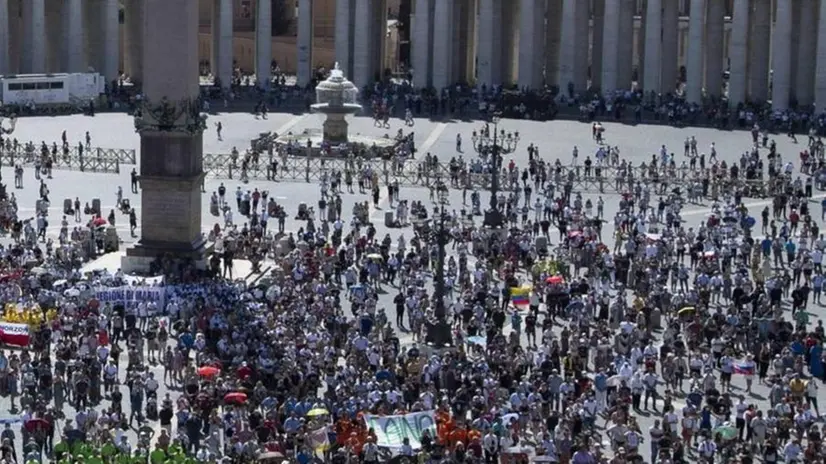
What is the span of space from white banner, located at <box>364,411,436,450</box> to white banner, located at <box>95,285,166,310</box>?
15977 millimetres

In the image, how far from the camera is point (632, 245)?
239ft

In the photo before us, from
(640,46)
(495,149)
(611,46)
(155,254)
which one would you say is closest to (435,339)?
(155,254)

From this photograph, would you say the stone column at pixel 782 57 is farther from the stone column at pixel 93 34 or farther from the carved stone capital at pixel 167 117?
the carved stone capital at pixel 167 117

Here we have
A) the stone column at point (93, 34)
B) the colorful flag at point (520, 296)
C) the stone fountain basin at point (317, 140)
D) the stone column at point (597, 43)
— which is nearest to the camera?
the colorful flag at point (520, 296)

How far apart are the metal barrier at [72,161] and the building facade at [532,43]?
29.8 metres

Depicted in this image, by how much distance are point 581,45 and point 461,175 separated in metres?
37.5

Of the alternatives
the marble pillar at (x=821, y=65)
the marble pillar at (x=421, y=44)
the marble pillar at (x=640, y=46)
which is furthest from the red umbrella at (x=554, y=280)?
the marble pillar at (x=421, y=44)

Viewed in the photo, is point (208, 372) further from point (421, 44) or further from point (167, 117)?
point (421, 44)

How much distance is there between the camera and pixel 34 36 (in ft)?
413

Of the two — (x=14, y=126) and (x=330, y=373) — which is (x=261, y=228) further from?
(x=14, y=126)

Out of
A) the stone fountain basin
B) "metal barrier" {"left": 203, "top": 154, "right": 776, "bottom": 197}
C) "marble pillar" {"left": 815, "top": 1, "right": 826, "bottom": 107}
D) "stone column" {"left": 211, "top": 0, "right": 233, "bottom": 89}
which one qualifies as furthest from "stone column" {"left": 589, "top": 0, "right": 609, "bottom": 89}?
"metal barrier" {"left": 203, "top": 154, "right": 776, "bottom": 197}

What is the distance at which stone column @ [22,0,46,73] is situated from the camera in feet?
412

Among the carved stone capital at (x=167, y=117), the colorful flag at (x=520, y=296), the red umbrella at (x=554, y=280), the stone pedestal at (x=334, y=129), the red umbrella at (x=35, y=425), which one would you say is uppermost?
the carved stone capital at (x=167, y=117)

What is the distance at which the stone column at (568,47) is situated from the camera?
414ft
